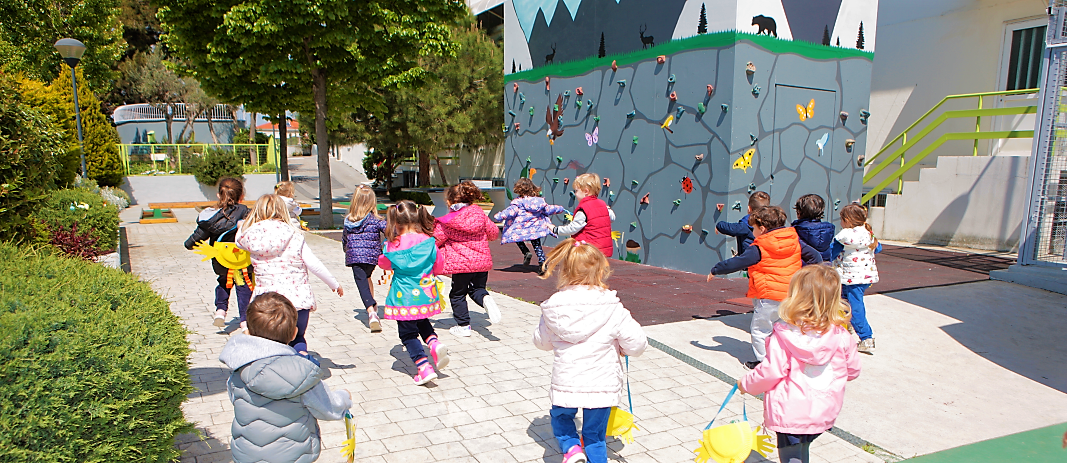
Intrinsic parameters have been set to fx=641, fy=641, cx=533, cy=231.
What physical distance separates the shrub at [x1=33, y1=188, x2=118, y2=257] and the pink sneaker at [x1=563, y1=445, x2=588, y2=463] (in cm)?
742

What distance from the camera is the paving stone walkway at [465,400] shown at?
374 cm

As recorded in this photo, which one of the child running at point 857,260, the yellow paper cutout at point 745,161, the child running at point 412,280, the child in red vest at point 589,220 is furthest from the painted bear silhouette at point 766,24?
the child running at point 412,280

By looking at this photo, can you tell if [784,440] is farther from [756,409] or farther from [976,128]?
[976,128]

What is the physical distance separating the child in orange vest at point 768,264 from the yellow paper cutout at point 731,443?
173cm

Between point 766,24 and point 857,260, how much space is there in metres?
4.32

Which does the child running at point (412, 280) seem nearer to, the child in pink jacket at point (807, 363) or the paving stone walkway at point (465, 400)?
the paving stone walkway at point (465, 400)

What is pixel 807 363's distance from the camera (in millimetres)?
2955

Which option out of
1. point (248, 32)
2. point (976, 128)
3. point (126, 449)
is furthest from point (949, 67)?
point (126, 449)

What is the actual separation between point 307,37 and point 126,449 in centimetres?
1311

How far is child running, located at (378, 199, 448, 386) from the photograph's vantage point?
4672mm

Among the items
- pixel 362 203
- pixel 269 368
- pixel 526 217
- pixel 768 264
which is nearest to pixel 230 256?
pixel 362 203

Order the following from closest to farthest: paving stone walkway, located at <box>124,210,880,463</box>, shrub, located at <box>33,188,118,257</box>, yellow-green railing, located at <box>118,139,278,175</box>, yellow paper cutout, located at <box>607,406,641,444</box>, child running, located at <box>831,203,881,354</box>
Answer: yellow paper cutout, located at <box>607,406,641,444</box>, paving stone walkway, located at <box>124,210,880,463</box>, child running, located at <box>831,203,881,354</box>, shrub, located at <box>33,188,118,257</box>, yellow-green railing, located at <box>118,139,278,175</box>

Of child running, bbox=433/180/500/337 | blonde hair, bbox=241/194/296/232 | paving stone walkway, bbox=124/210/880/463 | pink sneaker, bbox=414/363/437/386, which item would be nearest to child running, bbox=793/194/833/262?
paving stone walkway, bbox=124/210/880/463

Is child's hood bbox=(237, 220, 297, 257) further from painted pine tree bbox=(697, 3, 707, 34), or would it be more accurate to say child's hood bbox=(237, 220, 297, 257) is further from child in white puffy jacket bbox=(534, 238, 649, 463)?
painted pine tree bbox=(697, 3, 707, 34)
